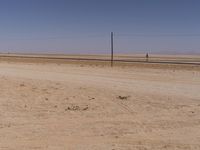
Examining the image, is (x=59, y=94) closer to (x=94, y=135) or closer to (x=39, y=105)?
(x=39, y=105)

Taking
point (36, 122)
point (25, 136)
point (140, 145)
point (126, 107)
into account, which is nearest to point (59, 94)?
point (126, 107)

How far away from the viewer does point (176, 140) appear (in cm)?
736

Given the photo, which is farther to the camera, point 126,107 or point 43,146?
point 126,107

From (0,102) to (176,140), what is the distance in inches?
221

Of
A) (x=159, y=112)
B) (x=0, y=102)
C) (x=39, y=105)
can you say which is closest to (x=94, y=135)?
(x=159, y=112)

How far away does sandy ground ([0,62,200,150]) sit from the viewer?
23.7 ft

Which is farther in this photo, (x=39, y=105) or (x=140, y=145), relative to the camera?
(x=39, y=105)

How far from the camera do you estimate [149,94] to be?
41.6ft

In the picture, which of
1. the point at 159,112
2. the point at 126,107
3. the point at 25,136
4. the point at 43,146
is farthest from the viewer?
the point at 126,107

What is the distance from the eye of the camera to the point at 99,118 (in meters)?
9.19

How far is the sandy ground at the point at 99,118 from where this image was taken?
723cm

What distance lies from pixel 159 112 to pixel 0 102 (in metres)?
4.45

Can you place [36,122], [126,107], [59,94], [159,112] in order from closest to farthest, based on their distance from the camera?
1. [36,122]
2. [159,112]
3. [126,107]
4. [59,94]

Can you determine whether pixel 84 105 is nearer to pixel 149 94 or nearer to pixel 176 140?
pixel 149 94
